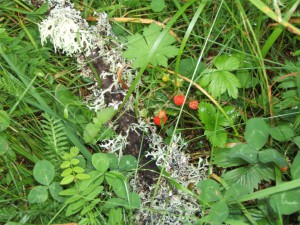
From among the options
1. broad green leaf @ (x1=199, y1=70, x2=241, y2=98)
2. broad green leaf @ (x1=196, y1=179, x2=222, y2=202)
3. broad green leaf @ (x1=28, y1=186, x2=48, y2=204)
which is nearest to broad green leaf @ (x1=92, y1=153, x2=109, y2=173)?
broad green leaf @ (x1=28, y1=186, x2=48, y2=204)

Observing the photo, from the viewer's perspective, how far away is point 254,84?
7.16 feet

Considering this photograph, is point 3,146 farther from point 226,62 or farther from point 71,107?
point 226,62

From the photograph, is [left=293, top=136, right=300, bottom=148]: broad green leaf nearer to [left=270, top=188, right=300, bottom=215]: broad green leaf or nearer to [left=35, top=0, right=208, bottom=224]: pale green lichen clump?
[left=270, top=188, right=300, bottom=215]: broad green leaf

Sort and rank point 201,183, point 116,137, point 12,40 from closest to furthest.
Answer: point 201,183 → point 116,137 → point 12,40

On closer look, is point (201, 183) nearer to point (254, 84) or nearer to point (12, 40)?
point (254, 84)

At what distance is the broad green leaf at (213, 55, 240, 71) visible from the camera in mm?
2172

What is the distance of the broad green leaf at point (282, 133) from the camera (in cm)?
202

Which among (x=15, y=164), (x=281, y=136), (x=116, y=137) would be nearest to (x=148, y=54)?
(x=116, y=137)

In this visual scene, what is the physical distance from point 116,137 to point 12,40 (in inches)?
31.3

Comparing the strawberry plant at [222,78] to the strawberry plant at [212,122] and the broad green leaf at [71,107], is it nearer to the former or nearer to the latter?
the strawberry plant at [212,122]

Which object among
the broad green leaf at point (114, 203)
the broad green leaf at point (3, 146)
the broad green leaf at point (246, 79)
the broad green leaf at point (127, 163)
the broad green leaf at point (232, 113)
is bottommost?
the broad green leaf at point (114, 203)

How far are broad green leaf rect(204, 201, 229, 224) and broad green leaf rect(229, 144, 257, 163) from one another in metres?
0.25

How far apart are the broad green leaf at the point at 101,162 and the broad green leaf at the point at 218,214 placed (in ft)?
1.63

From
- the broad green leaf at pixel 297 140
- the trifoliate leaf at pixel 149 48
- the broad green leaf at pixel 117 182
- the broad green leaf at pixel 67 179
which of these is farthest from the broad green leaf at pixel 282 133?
the broad green leaf at pixel 67 179
